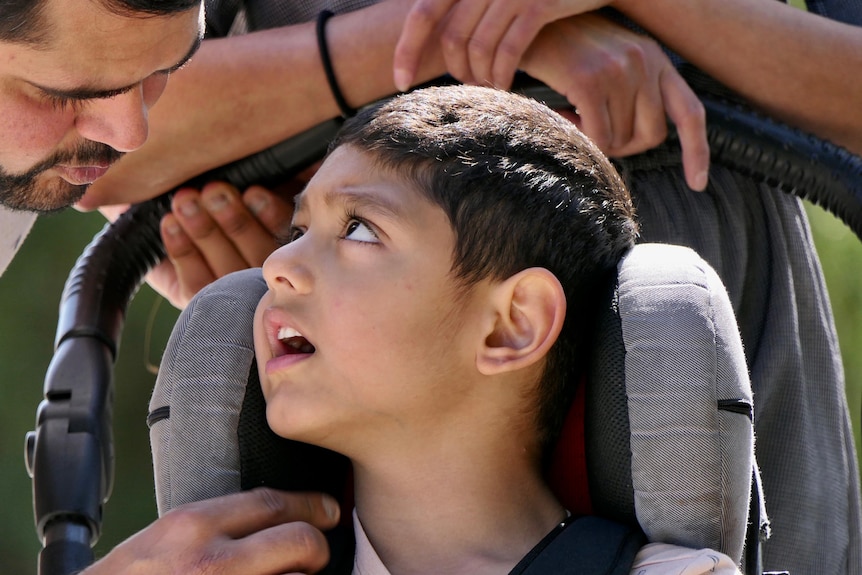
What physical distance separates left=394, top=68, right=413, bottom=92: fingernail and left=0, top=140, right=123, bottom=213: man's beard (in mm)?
442

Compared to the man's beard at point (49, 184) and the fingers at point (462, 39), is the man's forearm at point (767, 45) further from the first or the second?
the man's beard at point (49, 184)

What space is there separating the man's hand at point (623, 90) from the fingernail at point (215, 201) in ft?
2.08

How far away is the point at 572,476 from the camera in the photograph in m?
1.60

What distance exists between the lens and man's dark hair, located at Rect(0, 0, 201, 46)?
145 cm

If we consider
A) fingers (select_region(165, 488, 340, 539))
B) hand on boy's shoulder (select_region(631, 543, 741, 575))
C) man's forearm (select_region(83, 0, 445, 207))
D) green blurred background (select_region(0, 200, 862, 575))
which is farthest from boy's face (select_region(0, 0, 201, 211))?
green blurred background (select_region(0, 200, 862, 575))

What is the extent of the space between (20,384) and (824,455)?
6705 millimetres

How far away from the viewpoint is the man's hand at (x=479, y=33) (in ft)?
5.78

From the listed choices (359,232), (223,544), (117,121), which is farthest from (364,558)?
(117,121)

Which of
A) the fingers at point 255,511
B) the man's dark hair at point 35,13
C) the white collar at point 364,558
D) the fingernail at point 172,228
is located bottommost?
the white collar at point 364,558

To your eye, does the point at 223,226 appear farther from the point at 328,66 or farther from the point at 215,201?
the point at 328,66

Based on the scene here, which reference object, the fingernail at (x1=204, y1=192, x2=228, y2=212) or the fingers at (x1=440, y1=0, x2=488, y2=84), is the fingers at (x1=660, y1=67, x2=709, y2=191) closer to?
the fingers at (x1=440, y1=0, x2=488, y2=84)

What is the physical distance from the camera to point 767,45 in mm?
1850

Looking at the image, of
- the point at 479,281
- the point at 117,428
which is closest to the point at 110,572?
the point at 479,281

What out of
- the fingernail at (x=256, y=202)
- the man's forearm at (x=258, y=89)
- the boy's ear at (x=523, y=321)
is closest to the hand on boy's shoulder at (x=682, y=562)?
the boy's ear at (x=523, y=321)
